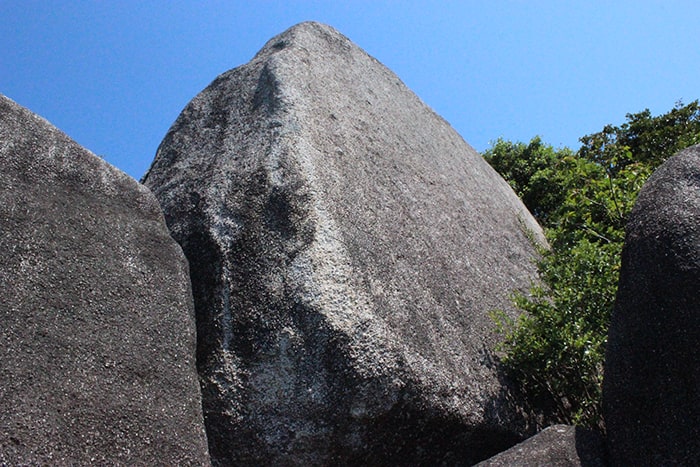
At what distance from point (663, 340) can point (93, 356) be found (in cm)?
243

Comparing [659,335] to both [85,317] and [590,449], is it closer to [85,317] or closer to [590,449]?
[590,449]

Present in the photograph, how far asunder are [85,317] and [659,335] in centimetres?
248

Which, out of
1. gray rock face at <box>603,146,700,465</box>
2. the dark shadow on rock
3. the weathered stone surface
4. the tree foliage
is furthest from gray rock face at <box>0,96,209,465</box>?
the tree foliage

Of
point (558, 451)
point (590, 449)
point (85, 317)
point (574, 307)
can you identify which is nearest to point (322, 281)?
point (85, 317)

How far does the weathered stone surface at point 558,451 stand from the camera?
3328 mm

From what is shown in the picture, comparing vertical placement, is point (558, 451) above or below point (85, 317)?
below

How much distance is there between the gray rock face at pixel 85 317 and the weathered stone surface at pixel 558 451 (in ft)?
4.71

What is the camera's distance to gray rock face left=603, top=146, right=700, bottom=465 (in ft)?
9.93

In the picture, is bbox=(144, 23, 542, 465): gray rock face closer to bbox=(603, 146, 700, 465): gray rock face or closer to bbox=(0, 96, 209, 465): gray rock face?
bbox=(0, 96, 209, 465): gray rock face

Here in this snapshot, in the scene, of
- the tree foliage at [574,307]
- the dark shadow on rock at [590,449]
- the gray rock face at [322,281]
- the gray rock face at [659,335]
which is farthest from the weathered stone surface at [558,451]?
the tree foliage at [574,307]

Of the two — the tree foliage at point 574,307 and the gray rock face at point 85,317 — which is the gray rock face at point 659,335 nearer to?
the tree foliage at point 574,307

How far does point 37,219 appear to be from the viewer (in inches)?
125

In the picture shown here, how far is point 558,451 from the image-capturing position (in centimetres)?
338

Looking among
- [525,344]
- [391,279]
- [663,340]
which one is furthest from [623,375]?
[391,279]
